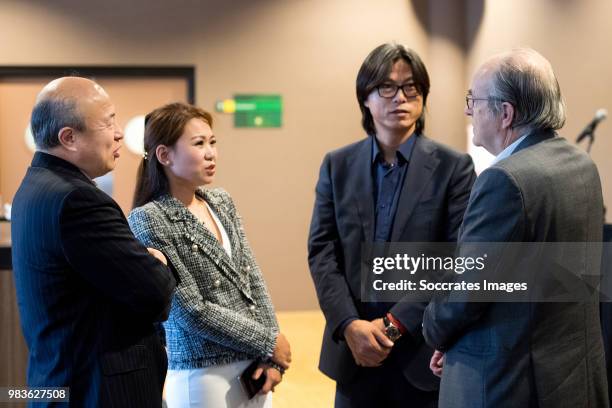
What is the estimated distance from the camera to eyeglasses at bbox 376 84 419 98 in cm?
244

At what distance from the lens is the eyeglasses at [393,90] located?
8.00 ft

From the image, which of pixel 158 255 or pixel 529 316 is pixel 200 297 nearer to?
pixel 158 255

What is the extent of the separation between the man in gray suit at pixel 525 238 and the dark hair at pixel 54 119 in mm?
984

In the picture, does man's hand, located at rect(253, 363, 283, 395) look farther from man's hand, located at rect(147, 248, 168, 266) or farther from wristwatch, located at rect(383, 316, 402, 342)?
man's hand, located at rect(147, 248, 168, 266)

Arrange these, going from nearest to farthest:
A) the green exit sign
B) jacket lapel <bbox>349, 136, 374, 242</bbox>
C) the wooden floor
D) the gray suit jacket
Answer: the gray suit jacket → jacket lapel <bbox>349, 136, 374, 242</bbox> → the wooden floor → the green exit sign

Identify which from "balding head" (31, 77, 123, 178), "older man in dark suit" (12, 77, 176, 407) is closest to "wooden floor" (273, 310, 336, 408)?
"older man in dark suit" (12, 77, 176, 407)

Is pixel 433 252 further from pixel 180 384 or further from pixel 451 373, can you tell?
pixel 180 384

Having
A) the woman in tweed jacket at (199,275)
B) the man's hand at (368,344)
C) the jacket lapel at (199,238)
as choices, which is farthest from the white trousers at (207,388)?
the man's hand at (368,344)

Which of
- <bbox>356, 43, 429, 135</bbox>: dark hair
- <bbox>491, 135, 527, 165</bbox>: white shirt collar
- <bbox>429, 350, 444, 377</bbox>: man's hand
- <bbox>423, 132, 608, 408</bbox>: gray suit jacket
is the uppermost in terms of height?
<bbox>356, 43, 429, 135</bbox>: dark hair

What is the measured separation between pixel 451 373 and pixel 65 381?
2.98 feet

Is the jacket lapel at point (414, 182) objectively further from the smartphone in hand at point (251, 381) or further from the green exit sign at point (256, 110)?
the green exit sign at point (256, 110)

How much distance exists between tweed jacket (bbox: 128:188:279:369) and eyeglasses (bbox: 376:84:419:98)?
72 centimetres

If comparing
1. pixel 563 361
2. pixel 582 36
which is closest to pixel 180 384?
pixel 563 361

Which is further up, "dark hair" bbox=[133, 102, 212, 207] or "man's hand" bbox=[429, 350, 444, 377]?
"dark hair" bbox=[133, 102, 212, 207]
